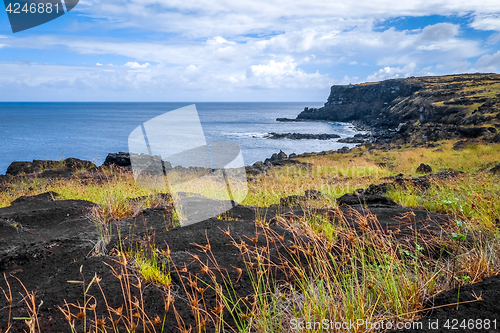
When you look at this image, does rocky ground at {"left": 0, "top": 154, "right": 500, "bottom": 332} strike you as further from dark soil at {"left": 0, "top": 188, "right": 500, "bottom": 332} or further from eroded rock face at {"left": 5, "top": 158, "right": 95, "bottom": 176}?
eroded rock face at {"left": 5, "top": 158, "right": 95, "bottom": 176}

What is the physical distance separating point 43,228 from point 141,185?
448cm

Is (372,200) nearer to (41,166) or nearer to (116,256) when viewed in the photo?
(116,256)

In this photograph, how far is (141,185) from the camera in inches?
361

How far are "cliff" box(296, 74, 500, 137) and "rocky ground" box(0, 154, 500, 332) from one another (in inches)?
1653

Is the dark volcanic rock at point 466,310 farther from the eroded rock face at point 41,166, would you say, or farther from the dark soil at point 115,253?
the eroded rock face at point 41,166

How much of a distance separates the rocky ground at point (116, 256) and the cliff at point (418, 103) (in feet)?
138

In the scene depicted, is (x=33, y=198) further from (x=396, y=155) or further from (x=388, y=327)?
(x=396, y=155)

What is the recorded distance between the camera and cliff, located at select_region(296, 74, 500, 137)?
51031 millimetres

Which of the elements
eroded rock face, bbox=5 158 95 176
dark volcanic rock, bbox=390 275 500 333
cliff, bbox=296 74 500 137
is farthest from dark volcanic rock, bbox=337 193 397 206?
cliff, bbox=296 74 500 137

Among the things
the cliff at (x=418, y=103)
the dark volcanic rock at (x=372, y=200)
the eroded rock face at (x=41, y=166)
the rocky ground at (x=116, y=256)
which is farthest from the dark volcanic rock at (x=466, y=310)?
the cliff at (x=418, y=103)

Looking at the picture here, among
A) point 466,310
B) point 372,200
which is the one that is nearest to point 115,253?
point 466,310

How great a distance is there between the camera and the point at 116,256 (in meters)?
3.28

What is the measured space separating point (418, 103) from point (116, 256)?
8592cm

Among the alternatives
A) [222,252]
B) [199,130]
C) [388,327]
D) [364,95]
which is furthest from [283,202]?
[364,95]
